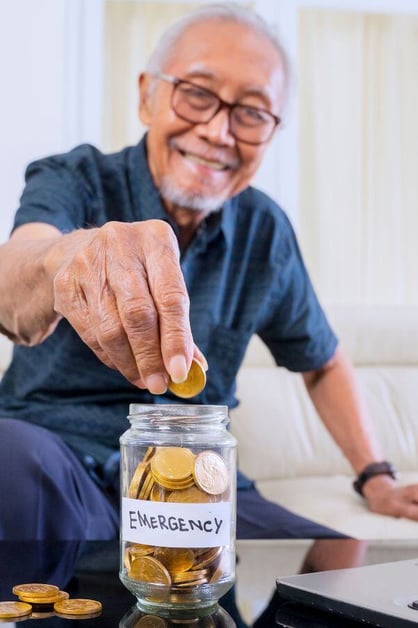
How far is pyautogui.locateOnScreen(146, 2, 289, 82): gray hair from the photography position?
1.64m

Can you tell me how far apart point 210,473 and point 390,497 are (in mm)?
980

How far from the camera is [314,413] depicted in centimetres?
243

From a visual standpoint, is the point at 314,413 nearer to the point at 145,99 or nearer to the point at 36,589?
the point at 145,99

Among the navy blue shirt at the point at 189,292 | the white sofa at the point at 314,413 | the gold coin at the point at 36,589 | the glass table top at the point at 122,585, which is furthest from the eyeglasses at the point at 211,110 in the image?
the gold coin at the point at 36,589

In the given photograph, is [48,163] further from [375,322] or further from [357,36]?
[357,36]

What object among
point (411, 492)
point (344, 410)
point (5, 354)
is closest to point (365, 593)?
point (411, 492)

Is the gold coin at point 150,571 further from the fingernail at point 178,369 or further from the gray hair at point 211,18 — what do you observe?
the gray hair at point 211,18

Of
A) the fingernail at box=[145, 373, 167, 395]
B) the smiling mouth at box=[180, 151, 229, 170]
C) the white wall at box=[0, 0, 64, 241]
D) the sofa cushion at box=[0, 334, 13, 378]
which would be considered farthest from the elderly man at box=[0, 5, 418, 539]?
the white wall at box=[0, 0, 64, 241]

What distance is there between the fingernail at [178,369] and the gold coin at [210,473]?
0.06 m

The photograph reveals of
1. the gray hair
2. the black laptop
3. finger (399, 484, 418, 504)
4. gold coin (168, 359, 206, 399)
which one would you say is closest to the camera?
the black laptop

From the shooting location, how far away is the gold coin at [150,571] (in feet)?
2.07

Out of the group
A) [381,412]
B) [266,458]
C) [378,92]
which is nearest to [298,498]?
[266,458]

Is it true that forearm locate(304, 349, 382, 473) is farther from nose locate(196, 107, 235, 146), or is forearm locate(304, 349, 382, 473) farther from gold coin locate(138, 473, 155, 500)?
gold coin locate(138, 473, 155, 500)

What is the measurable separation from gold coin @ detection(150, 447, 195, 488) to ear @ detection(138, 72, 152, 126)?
1140 millimetres
